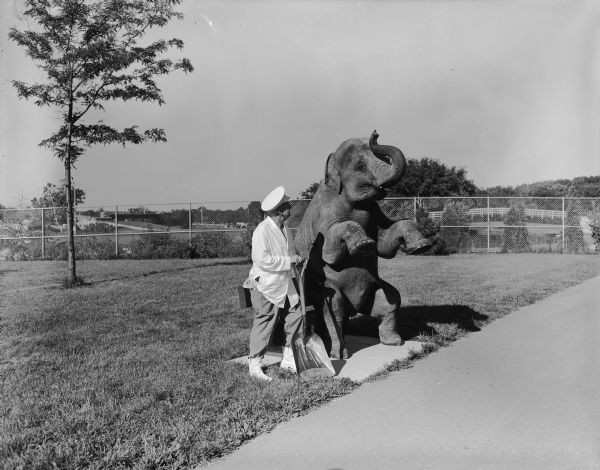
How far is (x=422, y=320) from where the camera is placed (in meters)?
7.79

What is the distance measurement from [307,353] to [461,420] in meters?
1.54

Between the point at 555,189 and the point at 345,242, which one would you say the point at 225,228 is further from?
the point at 555,189

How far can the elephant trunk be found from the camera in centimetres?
534

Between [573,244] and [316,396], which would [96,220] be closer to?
[573,244]

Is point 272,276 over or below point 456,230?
below

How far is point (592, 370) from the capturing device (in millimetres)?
5266

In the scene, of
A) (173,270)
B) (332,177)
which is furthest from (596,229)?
(332,177)

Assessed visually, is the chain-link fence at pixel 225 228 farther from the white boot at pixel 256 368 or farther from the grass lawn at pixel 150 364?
the white boot at pixel 256 368

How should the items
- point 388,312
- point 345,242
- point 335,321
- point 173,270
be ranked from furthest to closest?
1. point 173,270
2. point 388,312
3. point 335,321
4. point 345,242

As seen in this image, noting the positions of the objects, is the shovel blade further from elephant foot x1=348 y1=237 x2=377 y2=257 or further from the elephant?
elephant foot x1=348 y1=237 x2=377 y2=257

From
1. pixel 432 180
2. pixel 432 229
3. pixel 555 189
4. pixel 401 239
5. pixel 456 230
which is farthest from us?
pixel 555 189

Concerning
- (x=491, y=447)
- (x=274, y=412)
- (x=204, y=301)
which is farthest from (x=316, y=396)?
(x=204, y=301)

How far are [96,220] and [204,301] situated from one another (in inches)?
519

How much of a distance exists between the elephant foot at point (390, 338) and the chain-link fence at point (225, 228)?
43.6ft
